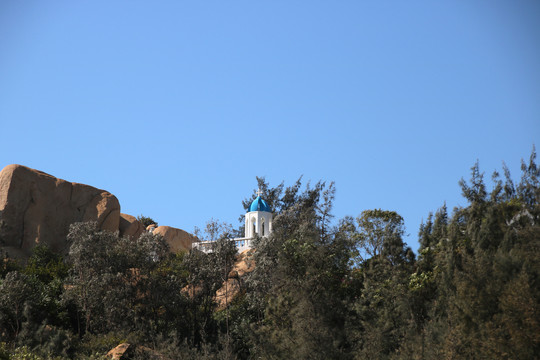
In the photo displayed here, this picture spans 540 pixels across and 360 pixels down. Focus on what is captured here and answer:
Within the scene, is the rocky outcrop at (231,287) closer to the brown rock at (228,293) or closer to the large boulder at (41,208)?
the brown rock at (228,293)

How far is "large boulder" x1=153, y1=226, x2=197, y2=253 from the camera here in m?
51.4

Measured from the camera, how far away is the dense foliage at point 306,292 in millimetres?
28453

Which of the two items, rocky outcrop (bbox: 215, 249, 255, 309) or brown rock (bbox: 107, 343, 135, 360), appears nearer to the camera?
brown rock (bbox: 107, 343, 135, 360)

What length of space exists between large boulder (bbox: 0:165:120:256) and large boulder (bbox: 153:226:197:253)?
5.46 m

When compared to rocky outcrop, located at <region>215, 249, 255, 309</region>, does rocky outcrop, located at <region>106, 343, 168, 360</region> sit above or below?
below

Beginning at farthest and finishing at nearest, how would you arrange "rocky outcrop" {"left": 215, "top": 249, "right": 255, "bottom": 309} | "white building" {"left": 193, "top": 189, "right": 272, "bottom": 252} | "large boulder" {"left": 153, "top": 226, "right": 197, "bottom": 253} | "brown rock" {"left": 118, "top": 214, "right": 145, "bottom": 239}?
"large boulder" {"left": 153, "top": 226, "right": 197, "bottom": 253}, "brown rock" {"left": 118, "top": 214, "right": 145, "bottom": 239}, "white building" {"left": 193, "top": 189, "right": 272, "bottom": 252}, "rocky outcrop" {"left": 215, "top": 249, "right": 255, "bottom": 309}

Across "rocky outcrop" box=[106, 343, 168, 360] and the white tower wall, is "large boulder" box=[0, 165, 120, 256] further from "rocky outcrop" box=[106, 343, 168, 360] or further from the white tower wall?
"rocky outcrop" box=[106, 343, 168, 360]

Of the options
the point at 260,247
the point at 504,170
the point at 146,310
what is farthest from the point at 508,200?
the point at 146,310

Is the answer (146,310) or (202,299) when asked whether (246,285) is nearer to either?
(202,299)

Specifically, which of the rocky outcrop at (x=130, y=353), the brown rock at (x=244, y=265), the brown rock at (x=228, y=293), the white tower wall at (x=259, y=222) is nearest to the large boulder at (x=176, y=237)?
the white tower wall at (x=259, y=222)

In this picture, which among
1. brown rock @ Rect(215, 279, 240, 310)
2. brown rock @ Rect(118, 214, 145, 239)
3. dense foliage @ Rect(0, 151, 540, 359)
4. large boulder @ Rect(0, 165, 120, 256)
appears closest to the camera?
dense foliage @ Rect(0, 151, 540, 359)

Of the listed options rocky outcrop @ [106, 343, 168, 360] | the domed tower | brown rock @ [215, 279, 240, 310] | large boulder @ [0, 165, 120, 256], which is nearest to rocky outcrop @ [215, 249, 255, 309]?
brown rock @ [215, 279, 240, 310]

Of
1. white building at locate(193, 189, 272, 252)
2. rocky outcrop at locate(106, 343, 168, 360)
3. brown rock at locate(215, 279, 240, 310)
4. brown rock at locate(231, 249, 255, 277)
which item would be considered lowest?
rocky outcrop at locate(106, 343, 168, 360)

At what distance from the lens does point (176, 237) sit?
171ft
